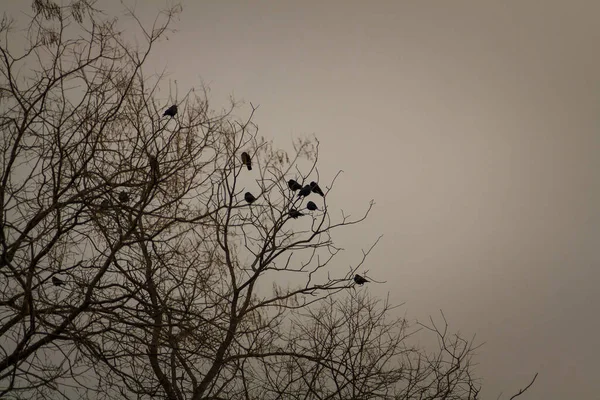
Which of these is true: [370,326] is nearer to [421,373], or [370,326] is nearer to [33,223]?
[421,373]

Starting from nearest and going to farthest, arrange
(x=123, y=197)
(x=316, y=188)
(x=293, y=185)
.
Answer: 1. (x=123, y=197)
2. (x=316, y=188)
3. (x=293, y=185)

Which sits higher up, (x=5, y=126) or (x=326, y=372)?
(x=5, y=126)

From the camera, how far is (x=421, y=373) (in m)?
4.12

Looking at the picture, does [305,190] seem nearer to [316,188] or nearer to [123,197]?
[316,188]

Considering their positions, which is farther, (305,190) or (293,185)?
(293,185)

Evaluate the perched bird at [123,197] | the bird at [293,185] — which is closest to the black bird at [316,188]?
the bird at [293,185]

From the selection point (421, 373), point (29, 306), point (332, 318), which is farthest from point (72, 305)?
point (421, 373)

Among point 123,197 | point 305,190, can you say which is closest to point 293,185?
point 305,190

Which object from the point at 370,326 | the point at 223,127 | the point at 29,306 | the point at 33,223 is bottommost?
the point at 29,306

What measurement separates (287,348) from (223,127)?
1268 millimetres

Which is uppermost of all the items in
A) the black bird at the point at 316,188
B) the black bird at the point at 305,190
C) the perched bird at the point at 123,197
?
the black bird at the point at 305,190

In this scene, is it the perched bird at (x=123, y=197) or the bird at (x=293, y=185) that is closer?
the perched bird at (x=123, y=197)

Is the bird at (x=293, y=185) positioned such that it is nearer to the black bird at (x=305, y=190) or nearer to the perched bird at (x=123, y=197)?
the black bird at (x=305, y=190)

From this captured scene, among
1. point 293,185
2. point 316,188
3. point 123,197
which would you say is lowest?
point 123,197
